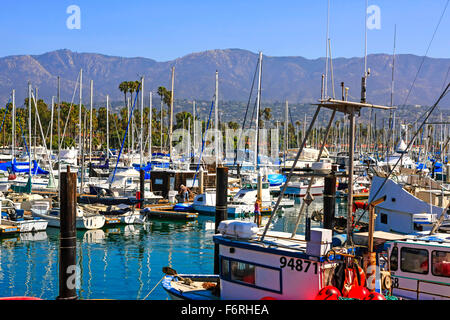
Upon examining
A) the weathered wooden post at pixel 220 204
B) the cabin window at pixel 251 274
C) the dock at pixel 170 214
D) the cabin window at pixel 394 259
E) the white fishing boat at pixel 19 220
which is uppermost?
the weathered wooden post at pixel 220 204

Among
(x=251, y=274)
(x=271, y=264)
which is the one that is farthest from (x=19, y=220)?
(x=271, y=264)

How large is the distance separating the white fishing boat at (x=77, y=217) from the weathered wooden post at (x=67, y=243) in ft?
63.7

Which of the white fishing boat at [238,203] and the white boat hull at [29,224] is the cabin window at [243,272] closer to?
the white boat hull at [29,224]

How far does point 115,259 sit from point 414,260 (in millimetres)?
17078

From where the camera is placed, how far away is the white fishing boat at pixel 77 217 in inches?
1415

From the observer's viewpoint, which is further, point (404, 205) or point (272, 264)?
point (404, 205)

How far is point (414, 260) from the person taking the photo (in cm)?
1522

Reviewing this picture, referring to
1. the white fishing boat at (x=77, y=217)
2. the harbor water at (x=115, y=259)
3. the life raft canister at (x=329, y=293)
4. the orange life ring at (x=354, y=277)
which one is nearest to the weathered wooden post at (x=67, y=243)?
the harbor water at (x=115, y=259)

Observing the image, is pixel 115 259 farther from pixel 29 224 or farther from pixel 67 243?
pixel 67 243

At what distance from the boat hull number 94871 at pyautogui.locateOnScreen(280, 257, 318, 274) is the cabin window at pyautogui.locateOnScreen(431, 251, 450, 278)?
3418 millimetres

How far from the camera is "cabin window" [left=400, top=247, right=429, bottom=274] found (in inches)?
592

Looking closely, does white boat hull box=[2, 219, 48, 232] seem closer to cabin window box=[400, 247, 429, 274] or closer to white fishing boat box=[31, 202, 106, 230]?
white fishing boat box=[31, 202, 106, 230]
